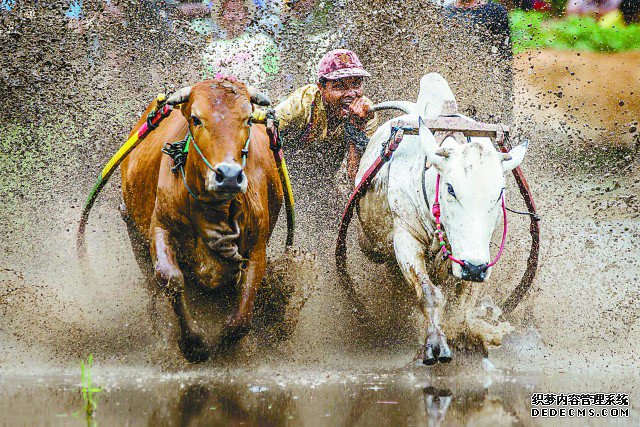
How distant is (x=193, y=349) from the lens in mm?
5332

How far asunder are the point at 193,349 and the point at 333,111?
7.42ft

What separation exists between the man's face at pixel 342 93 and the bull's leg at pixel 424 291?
1314 mm

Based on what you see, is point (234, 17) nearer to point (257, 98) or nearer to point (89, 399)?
point (257, 98)

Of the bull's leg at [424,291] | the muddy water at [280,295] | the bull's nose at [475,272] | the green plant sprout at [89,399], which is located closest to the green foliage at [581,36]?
the muddy water at [280,295]

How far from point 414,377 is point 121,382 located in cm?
155

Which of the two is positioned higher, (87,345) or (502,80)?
(502,80)

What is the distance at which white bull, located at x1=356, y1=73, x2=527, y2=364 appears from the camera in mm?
5090

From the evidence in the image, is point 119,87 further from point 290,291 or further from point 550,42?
point 550,42

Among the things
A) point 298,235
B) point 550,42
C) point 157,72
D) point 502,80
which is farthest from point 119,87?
point 550,42

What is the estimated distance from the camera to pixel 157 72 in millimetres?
8172

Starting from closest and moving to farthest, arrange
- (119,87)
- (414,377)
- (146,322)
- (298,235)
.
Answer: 1. (414,377)
2. (146,322)
3. (298,235)
4. (119,87)

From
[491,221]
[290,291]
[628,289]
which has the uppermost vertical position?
[491,221]

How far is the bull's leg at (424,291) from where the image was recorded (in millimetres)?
5090

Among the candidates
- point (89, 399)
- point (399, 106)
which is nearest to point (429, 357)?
point (89, 399)
